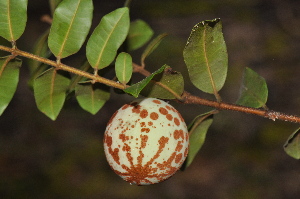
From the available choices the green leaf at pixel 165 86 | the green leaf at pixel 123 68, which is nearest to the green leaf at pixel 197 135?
the green leaf at pixel 165 86

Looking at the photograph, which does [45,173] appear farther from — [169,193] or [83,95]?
[83,95]

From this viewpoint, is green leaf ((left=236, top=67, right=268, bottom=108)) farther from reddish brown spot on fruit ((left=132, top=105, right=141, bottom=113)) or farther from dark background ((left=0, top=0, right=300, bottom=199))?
dark background ((left=0, top=0, right=300, bottom=199))

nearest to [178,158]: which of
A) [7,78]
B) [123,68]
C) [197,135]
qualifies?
[197,135]

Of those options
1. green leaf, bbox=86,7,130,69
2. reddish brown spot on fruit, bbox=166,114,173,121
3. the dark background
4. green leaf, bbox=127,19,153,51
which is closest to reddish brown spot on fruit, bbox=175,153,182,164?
reddish brown spot on fruit, bbox=166,114,173,121

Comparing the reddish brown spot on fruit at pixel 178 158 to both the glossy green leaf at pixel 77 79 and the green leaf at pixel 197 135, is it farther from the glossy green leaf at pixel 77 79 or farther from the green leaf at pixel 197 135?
the glossy green leaf at pixel 77 79

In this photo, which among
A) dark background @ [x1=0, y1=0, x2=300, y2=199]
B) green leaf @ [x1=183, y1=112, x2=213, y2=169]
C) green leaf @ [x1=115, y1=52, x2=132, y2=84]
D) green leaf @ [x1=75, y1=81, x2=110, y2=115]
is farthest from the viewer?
dark background @ [x1=0, y1=0, x2=300, y2=199]

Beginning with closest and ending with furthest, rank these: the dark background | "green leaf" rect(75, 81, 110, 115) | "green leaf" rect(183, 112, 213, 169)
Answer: "green leaf" rect(75, 81, 110, 115), "green leaf" rect(183, 112, 213, 169), the dark background

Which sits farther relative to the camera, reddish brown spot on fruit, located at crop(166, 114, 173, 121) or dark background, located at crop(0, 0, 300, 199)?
dark background, located at crop(0, 0, 300, 199)
